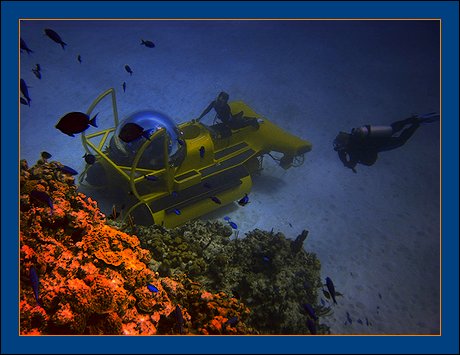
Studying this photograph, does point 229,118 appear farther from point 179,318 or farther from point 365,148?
point 179,318

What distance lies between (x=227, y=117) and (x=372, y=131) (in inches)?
138

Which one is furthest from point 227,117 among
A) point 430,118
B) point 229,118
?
point 430,118

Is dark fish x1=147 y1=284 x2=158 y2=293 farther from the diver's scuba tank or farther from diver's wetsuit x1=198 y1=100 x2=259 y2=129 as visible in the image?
the diver's scuba tank

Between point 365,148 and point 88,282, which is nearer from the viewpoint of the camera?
point 88,282

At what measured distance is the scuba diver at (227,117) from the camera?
7.86 metres

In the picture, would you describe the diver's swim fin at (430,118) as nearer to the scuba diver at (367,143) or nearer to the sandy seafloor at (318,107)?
the scuba diver at (367,143)

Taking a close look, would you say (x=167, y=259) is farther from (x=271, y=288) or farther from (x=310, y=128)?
(x=310, y=128)

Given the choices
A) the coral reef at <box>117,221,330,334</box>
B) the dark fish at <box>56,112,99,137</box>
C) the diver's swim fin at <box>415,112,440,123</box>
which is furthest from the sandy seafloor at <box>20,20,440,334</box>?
the dark fish at <box>56,112,99,137</box>

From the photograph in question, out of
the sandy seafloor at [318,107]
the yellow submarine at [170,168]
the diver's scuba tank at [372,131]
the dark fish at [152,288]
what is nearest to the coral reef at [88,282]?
the dark fish at [152,288]

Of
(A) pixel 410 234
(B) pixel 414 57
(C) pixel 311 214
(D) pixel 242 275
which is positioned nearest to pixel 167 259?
(D) pixel 242 275

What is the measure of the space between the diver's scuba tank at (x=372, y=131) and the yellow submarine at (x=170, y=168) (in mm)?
2633

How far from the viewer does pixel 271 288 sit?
16.5ft

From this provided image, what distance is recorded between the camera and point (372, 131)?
6617 millimetres

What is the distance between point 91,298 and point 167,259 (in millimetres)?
1735
